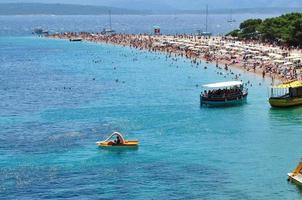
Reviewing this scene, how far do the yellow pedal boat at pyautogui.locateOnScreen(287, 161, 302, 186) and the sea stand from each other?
1.24ft

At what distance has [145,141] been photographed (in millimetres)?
52031

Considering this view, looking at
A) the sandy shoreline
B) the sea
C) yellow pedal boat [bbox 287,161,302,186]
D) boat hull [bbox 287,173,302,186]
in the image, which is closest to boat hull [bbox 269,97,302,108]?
the sea

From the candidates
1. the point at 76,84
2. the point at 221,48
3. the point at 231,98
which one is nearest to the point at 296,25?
the point at 221,48

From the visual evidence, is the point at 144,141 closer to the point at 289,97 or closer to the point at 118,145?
the point at 118,145

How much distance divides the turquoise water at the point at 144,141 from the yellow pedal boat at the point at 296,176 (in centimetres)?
45

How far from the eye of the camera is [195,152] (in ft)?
157

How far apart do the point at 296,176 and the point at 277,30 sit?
92.9m

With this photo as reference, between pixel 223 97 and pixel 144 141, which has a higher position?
pixel 223 97

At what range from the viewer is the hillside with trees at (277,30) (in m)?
116

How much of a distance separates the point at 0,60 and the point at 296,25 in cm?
6052

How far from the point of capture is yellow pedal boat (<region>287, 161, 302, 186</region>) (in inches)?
1558

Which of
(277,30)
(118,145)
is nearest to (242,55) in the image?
(277,30)

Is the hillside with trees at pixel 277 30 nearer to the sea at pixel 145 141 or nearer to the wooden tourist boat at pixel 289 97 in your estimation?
the sea at pixel 145 141

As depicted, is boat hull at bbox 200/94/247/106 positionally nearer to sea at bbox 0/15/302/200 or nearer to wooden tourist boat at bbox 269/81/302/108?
sea at bbox 0/15/302/200
